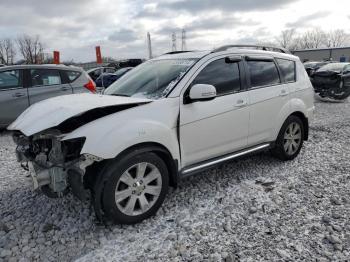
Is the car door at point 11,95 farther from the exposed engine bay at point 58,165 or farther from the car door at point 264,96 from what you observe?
the car door at point 264,96

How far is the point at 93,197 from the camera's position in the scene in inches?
114

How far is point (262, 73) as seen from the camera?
14.1 ft

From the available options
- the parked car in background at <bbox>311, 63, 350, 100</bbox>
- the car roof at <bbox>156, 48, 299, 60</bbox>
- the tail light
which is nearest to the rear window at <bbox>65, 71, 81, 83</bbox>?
the tail light

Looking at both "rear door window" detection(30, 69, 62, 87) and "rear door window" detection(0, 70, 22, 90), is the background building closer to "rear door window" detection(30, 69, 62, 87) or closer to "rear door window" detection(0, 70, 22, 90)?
"rear door window" detection(30, 69, 62, 87)

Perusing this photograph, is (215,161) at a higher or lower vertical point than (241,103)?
lower

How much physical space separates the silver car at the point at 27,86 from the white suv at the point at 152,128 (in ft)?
12.3

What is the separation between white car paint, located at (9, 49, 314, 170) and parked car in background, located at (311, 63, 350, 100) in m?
8.24

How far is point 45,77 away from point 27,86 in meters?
0.48

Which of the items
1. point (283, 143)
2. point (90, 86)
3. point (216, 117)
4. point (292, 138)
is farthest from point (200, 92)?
point (90, 86)

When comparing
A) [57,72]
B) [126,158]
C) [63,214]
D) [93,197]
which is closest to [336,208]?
[126,158]

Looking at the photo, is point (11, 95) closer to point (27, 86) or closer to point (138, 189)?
point (27, 86)

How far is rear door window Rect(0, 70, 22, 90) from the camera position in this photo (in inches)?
275

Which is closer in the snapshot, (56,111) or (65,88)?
(56,111)

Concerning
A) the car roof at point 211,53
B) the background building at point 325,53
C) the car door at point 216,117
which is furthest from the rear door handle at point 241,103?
the background building at point 325,53
